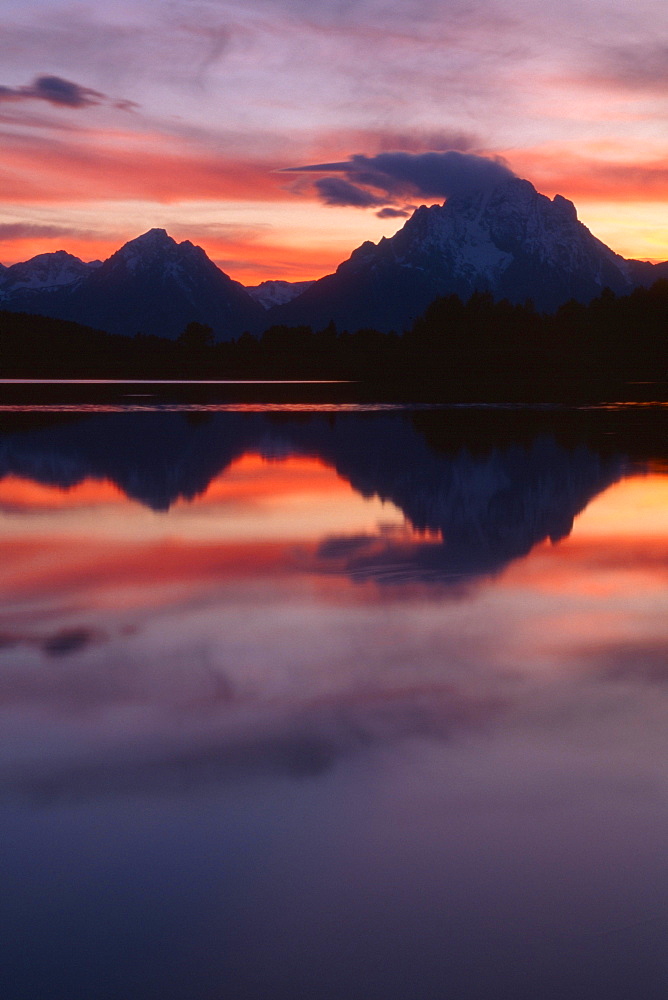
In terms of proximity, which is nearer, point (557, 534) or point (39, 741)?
point (39, 741)

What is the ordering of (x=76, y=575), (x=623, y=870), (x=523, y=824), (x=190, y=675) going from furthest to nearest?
(x=76, y=575) → (x=190, y=675) → (x=523, y=824) → (x=623, y=870)

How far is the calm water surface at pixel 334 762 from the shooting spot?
21.0 ft

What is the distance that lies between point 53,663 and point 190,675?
1.61 meters

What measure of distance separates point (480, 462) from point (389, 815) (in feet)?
79.8

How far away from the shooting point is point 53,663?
1177cm

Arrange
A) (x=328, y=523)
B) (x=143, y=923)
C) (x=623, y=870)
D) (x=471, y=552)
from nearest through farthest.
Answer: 1. (x=143, y=923)
2. (x=623, y=870)
3. (x=471, y=552)
4. (x=328, y=523)

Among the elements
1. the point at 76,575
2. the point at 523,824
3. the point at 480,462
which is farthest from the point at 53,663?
the point at 480,462

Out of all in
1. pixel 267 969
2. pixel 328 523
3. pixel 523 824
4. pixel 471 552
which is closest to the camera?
pixel 267 969

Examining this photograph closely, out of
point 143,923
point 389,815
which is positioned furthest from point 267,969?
point 389,815

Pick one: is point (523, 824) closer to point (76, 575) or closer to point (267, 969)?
point (267, 969)

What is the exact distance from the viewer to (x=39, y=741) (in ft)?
30.8

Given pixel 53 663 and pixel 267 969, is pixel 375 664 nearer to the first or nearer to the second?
pixel 53 663

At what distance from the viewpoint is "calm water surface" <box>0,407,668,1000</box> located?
640 cm

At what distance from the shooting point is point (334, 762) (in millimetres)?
8938
